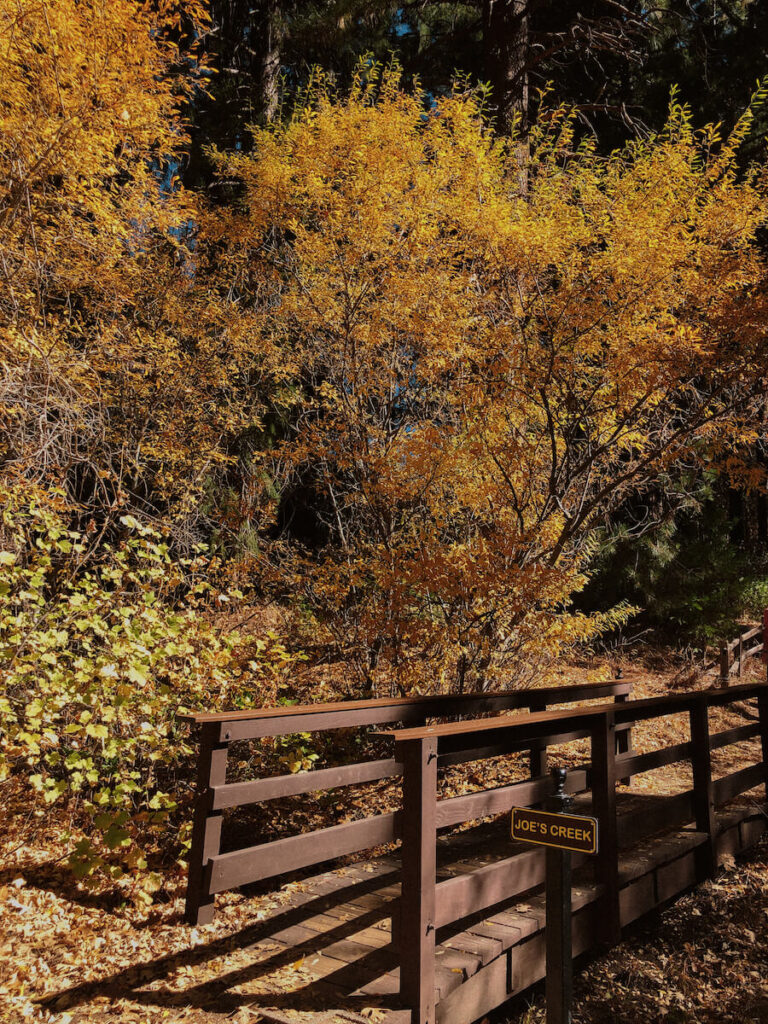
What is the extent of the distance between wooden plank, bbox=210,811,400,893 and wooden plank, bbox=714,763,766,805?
3.28 metres

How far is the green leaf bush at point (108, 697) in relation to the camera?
15.8 feet

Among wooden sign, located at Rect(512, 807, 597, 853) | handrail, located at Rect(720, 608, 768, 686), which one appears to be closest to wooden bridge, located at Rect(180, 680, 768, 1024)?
wooden sign, located at Rect(512, 807, 597, 853)

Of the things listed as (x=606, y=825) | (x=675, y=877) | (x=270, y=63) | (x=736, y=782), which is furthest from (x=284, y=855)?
(x=270, y=63)

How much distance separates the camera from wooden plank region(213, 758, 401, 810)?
407 centimetres

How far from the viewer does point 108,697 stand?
17.0 feet

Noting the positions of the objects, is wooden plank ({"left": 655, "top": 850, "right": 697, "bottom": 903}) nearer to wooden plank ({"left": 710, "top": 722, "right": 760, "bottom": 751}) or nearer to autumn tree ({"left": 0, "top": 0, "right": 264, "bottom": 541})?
wooden plank ({"left": 710, "top": 722, "right": 760, "bottom": 751})

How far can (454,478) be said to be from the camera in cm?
739

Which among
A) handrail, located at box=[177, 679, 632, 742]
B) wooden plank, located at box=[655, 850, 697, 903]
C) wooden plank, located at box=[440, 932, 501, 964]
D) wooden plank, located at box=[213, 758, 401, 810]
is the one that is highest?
handrail, located at box=[177, 679, 632, 742]

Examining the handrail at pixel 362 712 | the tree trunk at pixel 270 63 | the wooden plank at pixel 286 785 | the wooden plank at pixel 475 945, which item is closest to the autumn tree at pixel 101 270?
the handrail at pixel 362 712

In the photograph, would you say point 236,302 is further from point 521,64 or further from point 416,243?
point 521,64

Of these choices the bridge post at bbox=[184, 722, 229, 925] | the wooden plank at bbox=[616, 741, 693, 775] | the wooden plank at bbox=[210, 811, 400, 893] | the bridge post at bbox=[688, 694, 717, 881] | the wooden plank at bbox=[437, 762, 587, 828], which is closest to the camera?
the wooden plank at bbox=[437, 762, 587, 828]

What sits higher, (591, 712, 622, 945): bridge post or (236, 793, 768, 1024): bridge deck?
(591, 712, 622, 945): bridge post

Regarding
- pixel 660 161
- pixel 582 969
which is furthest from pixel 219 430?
pixel 582 969

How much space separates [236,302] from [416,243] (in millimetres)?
4439
